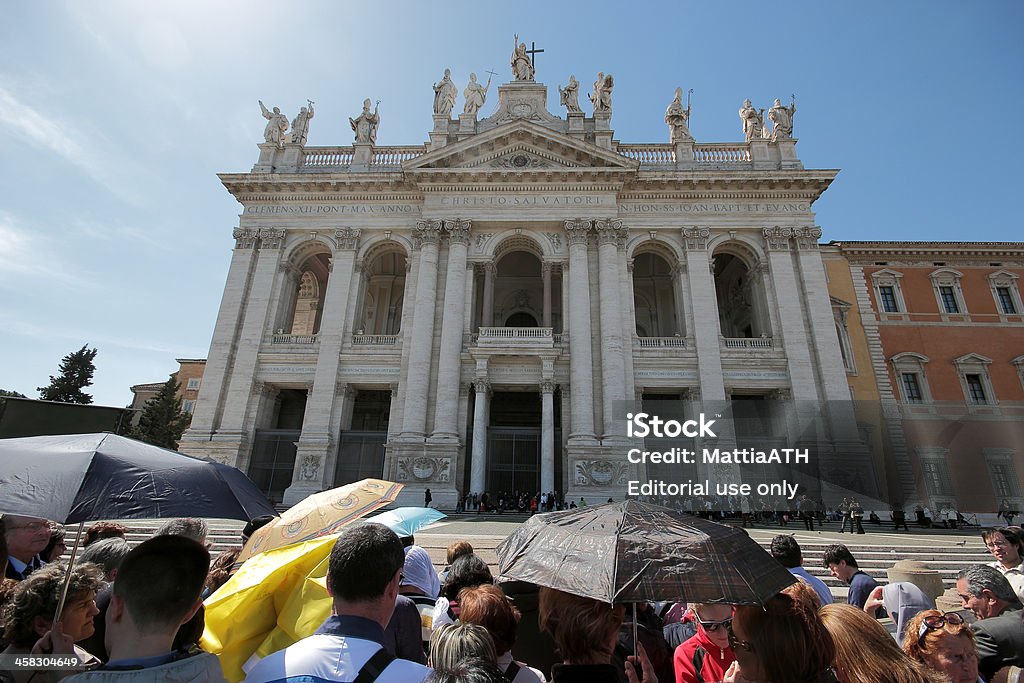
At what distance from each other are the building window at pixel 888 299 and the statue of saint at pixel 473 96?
23.5 meters

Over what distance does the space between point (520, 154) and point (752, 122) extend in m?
12.1

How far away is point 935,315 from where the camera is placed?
2545cm

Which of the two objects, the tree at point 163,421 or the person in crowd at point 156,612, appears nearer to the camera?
the person in crowd at point 156,612

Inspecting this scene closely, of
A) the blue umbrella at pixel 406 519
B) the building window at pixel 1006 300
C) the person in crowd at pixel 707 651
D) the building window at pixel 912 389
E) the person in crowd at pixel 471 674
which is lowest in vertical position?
the person in crowd at pixel 707 651

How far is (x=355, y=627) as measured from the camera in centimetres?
198

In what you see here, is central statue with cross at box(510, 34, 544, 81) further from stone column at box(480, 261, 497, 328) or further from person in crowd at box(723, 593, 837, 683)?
person in crowd at box(723, 593, 837, 683)

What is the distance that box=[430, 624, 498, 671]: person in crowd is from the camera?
75.9 inches

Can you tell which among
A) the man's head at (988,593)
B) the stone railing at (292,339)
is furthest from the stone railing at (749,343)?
the man's head at (988,593)

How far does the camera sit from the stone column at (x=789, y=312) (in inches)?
805

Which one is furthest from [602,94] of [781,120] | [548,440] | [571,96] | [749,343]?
[548,440]

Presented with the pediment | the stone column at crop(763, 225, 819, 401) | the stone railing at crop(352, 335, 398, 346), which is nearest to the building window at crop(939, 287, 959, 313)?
the stone column at crop(763, 225, 819, 401)

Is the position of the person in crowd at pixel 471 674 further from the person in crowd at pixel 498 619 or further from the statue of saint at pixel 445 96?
the statue of saint at pixel 445 96

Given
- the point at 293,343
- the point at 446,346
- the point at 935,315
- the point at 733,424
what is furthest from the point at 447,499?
the point at 935,315

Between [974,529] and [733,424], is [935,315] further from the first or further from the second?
[733,424]
